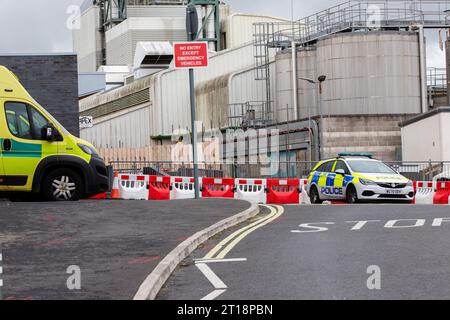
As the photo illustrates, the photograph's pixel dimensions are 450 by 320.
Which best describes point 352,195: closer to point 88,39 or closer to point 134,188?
point 134,188

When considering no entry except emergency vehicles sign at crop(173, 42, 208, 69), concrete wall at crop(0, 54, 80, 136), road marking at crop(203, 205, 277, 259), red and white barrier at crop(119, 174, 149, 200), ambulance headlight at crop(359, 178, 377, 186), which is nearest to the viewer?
road marking at crop(203, 205, 277, 259)

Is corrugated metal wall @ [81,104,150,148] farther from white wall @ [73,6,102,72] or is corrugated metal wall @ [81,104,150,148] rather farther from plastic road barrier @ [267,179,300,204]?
plastic road barrier @ [267,179,300,204]

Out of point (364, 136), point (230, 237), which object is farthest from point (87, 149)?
point (364, 136)

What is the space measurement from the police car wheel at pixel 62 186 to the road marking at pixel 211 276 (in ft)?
32.0

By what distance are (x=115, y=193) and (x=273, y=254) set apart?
57.4 ft

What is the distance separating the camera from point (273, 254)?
519 inches

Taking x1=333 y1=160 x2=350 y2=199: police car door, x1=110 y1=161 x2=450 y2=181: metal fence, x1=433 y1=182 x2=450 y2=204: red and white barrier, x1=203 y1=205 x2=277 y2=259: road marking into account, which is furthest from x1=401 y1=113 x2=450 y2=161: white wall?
x1=203 y1=205 x2=277 y2=259: road marking

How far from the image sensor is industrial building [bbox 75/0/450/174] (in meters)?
51.5

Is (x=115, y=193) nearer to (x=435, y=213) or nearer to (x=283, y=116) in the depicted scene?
(x=435, y=213)

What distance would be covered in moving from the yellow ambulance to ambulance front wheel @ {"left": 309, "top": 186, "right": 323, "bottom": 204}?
840cm

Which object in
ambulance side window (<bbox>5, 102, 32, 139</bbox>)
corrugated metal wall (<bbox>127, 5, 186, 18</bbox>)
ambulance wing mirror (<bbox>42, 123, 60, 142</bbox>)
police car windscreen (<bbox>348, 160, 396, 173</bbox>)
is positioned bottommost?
police car windscreen (<bbox>348, 160, 396, 173</bbox>)

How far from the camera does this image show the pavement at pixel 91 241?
33.8 ft

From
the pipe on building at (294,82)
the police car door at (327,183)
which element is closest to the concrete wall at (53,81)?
the police car door at (327,183)
